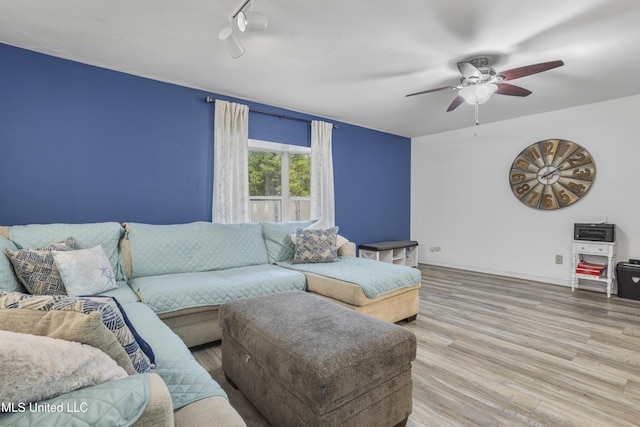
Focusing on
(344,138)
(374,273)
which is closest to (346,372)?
(374,273)

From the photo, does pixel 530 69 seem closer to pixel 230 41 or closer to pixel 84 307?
pixel 230 41

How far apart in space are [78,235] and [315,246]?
210cm

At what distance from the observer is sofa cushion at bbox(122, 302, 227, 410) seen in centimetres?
108

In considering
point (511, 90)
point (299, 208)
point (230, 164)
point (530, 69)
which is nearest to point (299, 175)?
point (299, 208)

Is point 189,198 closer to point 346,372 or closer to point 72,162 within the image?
point 72,162

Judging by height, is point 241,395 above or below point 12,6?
below

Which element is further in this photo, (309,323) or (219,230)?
(219,230)

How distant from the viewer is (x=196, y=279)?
103 inches

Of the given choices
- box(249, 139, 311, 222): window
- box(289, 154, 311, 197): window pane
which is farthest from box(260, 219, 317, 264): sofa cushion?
box(289, 154, 311, 197): window pane

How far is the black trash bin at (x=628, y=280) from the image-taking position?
3.65m

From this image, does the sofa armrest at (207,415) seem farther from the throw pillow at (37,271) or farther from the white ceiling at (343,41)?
the white ceiling at (343,41)

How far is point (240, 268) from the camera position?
10.4ft

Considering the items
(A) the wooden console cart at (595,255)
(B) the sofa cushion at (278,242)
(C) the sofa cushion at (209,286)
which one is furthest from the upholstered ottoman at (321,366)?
(A) the wooden console cart at (595,255)

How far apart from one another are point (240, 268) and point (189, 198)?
39.9 inches
